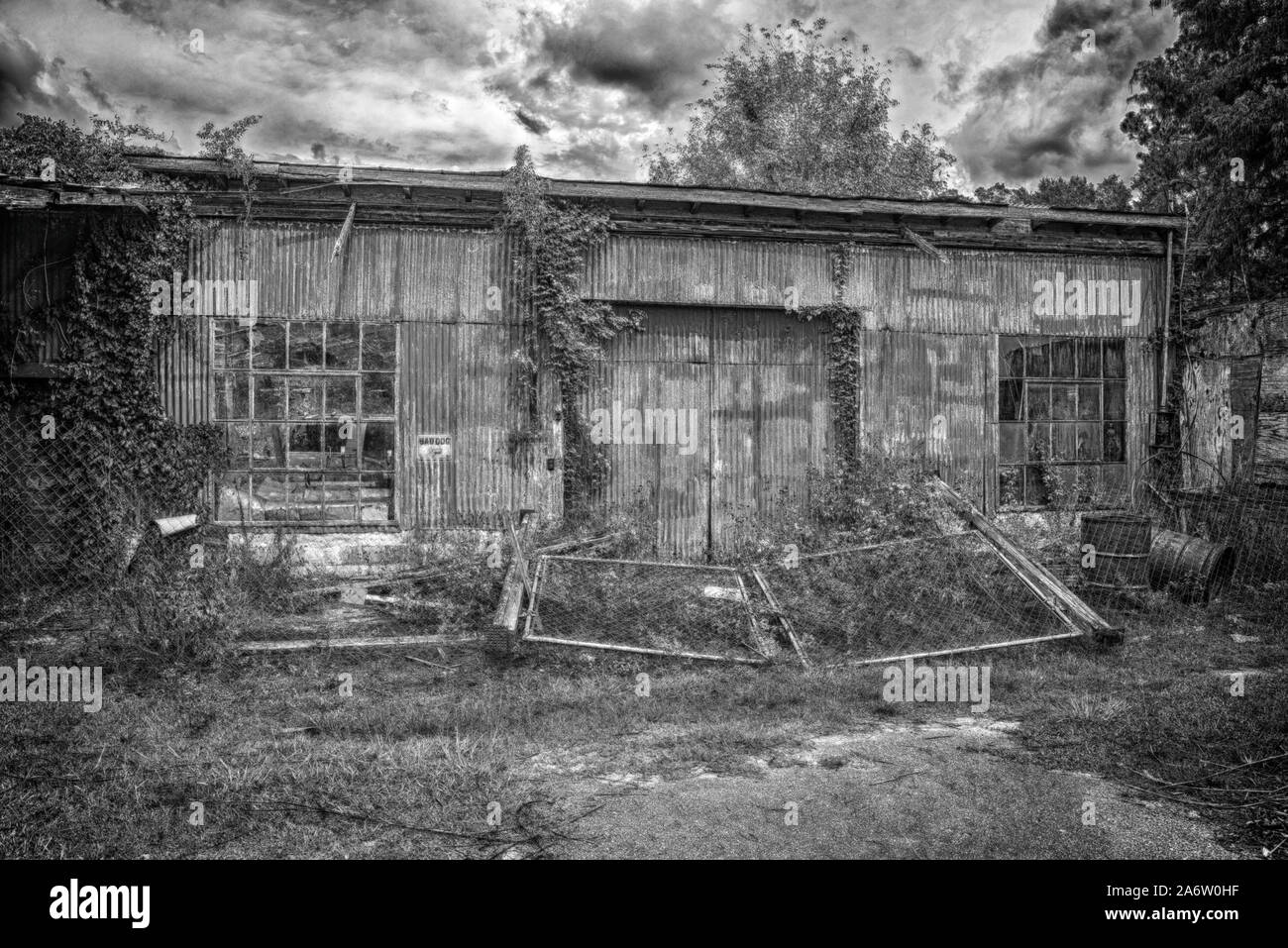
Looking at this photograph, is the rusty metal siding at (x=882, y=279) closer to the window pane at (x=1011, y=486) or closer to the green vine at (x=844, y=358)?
the green vine at (x=844, y=358)

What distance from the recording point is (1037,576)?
8609 millimetres

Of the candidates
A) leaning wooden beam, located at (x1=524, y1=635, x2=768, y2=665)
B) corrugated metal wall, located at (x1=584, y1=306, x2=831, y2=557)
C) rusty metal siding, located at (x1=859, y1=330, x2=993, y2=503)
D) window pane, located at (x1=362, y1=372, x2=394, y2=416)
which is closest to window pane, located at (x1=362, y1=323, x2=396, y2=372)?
window pane, located at (x1=362, y1=372, x2=394, y2=416)

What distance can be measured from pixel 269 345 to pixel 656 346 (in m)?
4.99

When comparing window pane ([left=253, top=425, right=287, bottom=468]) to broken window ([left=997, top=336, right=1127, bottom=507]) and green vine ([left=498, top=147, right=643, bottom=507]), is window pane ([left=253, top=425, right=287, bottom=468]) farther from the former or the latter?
broken window ([left=997, top=336, right=1127, bottom=507])

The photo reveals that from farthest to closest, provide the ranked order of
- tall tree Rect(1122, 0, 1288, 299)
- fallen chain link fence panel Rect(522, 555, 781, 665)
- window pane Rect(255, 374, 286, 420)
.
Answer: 1. tall tree Rect(1122, 0, 1288, 299)
2. window pane Rect(255, 374, 286, 420)
3. fallen chain link fence panel Rect(522, 555, 781, 665)

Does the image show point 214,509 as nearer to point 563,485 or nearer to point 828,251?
point 563,485

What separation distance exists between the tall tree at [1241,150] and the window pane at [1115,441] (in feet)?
9.88

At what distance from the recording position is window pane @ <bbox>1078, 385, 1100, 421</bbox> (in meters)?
12.8

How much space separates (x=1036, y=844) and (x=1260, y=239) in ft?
52.3

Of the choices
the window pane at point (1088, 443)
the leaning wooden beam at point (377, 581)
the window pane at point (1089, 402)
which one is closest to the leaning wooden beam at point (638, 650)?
the leaning wooden beam at point (377, 581)

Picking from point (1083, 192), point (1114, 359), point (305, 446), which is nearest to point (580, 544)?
point (305, 446)

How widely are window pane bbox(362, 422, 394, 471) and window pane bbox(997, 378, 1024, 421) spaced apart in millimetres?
8594

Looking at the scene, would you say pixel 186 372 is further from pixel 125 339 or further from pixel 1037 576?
pixel 1037 576

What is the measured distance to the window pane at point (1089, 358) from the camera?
1289 centimetres
